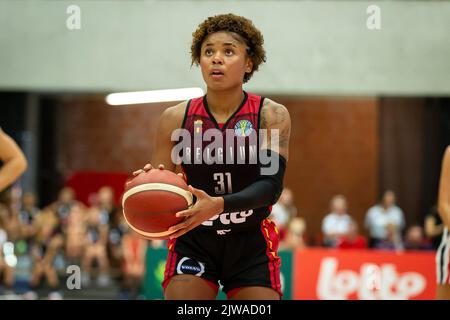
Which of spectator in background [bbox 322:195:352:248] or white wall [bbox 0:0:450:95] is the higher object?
white wall [bbox 0:0:450:95]

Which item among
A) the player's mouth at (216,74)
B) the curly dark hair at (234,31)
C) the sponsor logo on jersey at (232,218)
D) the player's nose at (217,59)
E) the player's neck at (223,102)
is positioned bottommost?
the sponsor logo on jersey at (232,218)

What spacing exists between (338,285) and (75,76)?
6628 millimetres

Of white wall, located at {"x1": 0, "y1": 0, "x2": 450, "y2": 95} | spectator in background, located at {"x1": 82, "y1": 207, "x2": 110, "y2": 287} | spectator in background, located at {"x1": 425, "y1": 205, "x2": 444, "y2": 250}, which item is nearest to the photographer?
white wall, located at {"x1": 0, "y1": 0, "x2": 450, "y2": 95}

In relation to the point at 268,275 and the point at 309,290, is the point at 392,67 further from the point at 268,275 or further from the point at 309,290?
the point at 268,275

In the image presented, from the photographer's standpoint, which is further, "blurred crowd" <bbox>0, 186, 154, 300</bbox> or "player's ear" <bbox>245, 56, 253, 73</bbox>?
"blurred crowd" <bbox>0, 186, 154, 300</bbox>

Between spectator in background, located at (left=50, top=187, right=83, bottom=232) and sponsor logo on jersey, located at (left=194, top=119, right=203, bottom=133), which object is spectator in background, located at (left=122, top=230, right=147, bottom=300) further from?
sponsor logo on jersey, located at (left=194, top=119, right=203, bottom=133)

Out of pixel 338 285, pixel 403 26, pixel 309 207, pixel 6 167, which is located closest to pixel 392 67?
pixel 403 26

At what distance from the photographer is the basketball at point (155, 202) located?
4051mm

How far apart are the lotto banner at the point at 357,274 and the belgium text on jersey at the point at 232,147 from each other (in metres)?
6.46

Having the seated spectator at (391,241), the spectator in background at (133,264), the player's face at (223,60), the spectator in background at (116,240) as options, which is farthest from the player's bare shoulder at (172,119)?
Result: the seated spectator at (391,241)

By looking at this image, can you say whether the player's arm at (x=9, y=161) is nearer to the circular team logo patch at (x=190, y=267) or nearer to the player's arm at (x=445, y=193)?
the circular team logo patch at (x=190, y=267)

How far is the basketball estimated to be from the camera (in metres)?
4.05

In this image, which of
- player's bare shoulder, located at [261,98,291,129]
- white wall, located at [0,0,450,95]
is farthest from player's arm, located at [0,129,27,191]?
white wall, located at [0,0,450,95]

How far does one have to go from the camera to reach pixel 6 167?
5.43 m
